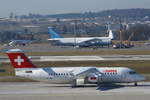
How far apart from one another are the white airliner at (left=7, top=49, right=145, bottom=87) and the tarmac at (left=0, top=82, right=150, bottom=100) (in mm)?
713

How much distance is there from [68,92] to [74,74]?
4.55 meters

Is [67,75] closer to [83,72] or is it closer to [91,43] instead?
[83,72]

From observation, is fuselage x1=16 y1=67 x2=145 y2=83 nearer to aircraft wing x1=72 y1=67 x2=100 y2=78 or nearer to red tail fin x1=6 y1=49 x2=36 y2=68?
aircraft wing x1=72 y1=67 x2=100 y2=78

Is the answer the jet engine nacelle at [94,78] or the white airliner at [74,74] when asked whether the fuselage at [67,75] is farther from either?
the jet engine nacelle at [94,78]

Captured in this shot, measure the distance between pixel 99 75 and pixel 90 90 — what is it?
10.7ft

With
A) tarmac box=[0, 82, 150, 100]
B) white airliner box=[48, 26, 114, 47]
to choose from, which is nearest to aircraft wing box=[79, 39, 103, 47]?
white airliner box=[48, 26, 114, 47]

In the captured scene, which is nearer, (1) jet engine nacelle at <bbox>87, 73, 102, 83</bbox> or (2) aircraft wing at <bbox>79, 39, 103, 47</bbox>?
(1) jet engine nacelle at <bbox>87, 73, 102, 83</bbox>

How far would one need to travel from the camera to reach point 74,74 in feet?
159

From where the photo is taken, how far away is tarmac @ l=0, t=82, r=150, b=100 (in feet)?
132

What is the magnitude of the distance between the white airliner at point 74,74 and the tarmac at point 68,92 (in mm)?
713

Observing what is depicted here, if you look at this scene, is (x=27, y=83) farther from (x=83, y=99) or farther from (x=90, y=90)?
(x=83, y=99)

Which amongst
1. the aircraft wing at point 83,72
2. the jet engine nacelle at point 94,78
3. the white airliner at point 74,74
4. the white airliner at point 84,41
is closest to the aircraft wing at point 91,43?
the white airliner at point 84,41

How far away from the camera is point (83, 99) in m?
38.8

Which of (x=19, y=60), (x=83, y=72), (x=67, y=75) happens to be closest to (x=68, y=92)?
(x=83, y=72)
